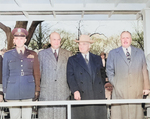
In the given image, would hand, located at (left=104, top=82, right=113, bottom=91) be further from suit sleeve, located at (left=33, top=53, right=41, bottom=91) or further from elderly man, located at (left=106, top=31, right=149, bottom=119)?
suit sleeve, located at (left=33, top=53, right=41, bottom=91)

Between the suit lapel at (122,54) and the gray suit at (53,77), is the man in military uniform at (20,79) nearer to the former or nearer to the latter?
the gray suit at (53,77)

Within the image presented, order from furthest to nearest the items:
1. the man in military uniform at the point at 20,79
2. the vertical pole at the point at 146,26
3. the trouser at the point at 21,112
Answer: the vertical pole at the point at 146,26 < the man in military uniform at the point at 20,79 < the trouser at the point at 21,112

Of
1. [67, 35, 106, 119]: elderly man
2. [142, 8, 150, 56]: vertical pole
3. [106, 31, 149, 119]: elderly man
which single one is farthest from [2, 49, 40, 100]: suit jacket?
[142, 8, 150, 56]: vertical pole

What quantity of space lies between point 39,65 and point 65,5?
162 cm

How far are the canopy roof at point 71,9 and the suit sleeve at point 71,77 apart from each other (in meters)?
1.36

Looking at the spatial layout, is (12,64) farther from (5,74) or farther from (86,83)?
(86,83)

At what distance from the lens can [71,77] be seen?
4852 mm

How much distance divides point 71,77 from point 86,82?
313 mm

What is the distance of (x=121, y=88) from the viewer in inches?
198

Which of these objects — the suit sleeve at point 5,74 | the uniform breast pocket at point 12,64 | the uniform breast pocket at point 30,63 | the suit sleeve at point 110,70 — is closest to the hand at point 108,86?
the suit sleeve at point 110,70

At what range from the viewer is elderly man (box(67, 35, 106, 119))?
4773 mm

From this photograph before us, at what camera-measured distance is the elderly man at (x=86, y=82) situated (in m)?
4.77

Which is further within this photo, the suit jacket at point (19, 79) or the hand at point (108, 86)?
the hand at point (108, 86)

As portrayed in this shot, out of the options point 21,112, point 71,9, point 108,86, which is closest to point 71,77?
point 108,86
